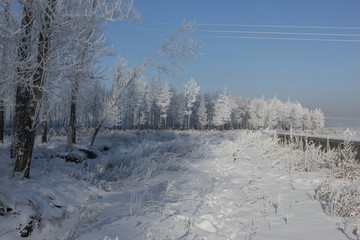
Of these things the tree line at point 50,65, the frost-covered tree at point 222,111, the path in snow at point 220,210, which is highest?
the frost-covered tree at point 222,111

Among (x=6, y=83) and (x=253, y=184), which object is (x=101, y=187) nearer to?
(x=6, y=83)

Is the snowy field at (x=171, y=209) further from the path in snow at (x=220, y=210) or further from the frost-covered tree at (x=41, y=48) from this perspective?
the frost-covered tree at (x=41, y=48)

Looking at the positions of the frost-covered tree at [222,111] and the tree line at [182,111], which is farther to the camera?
the frost-covered tree at [222,111]

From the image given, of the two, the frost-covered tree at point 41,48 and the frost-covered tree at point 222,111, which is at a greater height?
the frost-covered tree at point 222,111

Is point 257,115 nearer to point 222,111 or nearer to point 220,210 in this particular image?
point 222,111

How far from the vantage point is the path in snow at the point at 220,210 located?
12.0ft

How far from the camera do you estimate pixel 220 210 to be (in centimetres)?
471

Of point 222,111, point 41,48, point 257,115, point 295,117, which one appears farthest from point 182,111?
point 41,48

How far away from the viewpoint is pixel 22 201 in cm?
395

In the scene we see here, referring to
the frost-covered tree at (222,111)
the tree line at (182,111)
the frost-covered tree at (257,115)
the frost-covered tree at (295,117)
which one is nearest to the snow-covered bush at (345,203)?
the tree line at (182,111)

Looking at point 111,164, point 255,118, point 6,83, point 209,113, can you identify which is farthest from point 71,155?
point 255,118

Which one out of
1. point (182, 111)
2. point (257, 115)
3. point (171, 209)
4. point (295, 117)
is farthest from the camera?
point (295, 117)

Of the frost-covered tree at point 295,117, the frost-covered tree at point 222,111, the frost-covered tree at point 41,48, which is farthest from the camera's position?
the frost-covered tree at point 295,117

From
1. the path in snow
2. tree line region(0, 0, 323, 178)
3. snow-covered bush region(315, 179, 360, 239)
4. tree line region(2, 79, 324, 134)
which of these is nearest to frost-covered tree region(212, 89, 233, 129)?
tree line region(2, 79, 324, 134)
